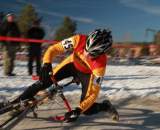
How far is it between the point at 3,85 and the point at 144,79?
14.0ft

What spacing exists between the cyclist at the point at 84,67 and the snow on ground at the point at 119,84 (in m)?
2.84

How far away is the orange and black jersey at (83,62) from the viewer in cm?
694

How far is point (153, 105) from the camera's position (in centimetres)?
962

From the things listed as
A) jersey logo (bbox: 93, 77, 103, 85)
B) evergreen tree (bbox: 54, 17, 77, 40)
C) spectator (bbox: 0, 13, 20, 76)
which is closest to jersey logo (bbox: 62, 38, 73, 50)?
jersey logo (bbox: 93, 77, 103, 85)

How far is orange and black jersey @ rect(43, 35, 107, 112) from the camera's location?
22.8ft

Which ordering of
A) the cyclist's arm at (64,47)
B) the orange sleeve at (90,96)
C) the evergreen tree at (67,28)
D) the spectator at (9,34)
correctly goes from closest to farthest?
the orange sleeve at (90,96), the cyclist's arm at (64,47), the spectator at (9,34), the evergreen tree at (67,28)

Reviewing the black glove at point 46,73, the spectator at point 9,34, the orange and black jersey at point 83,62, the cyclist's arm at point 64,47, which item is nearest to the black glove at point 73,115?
the orange and black jersey at point 83,62

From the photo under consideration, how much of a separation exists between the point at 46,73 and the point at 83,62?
0.71 meters

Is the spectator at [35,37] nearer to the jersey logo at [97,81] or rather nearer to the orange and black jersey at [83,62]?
the orange and black jersey at [83,62]

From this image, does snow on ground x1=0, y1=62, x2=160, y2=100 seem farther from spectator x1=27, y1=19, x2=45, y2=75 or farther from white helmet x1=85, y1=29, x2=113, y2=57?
white helmet x1=85, y1=29, x2=113, y2=57

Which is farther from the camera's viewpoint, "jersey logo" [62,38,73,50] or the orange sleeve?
"jersey logo" [62,38,73,50]

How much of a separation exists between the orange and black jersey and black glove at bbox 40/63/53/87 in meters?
0.09

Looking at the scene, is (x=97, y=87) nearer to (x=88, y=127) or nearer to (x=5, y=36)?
(x=88, y=127)

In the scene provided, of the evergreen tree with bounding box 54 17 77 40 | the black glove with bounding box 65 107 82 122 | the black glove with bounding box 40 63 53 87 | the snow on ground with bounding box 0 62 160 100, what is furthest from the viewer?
the evergreen tree with bounding box 54 17 77 40
